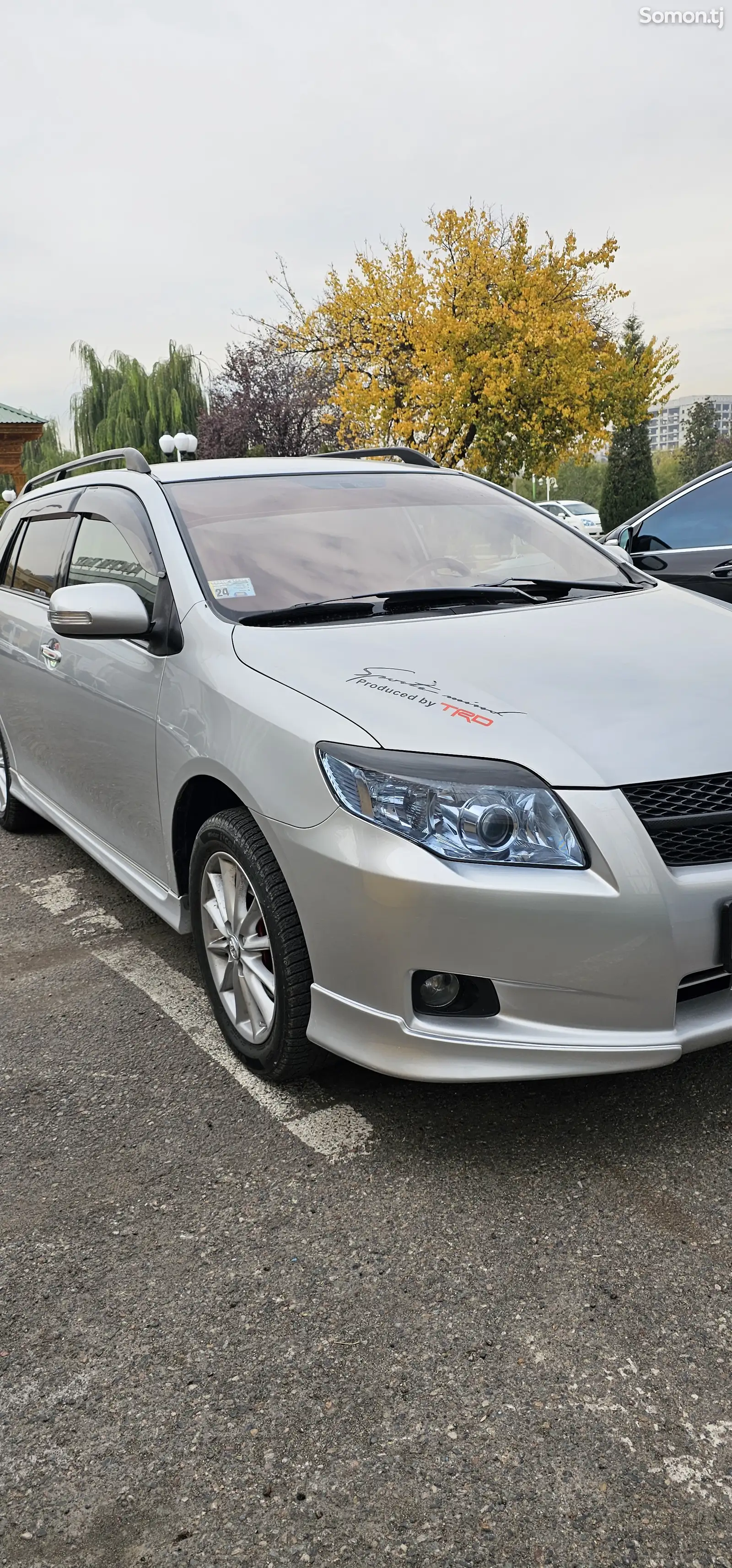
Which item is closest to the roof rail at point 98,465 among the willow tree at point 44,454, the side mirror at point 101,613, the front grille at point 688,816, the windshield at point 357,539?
the windshield at point 357,539

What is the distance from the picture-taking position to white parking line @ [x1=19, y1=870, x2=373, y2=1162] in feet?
8.54

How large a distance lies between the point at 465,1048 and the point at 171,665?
54.0 inches

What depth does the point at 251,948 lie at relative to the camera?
2.75 metres

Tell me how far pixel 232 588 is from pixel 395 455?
1796 mm

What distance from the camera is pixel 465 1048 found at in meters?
2.28

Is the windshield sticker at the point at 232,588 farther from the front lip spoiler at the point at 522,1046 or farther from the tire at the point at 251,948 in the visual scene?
the front lip spoiler at the point at 522,1046

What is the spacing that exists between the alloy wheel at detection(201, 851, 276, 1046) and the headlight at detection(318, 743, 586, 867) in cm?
56

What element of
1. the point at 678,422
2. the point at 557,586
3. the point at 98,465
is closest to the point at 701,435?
the point at 678,422

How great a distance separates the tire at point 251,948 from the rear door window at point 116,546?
83cm

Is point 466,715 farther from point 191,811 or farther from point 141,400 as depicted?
point 141,400

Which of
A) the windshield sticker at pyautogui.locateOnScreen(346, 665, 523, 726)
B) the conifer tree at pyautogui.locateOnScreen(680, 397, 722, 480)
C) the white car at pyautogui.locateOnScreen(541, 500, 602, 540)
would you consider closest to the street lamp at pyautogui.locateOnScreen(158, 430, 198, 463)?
the white car at pyautogui.locateOnScreen(541, 500, 602, 540)

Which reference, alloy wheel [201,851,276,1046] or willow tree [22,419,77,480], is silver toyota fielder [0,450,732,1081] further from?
willow tree [22,419,77,480]

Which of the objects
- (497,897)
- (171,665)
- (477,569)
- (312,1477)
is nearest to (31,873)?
(171,665)

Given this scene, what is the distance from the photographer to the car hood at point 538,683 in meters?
2.25
